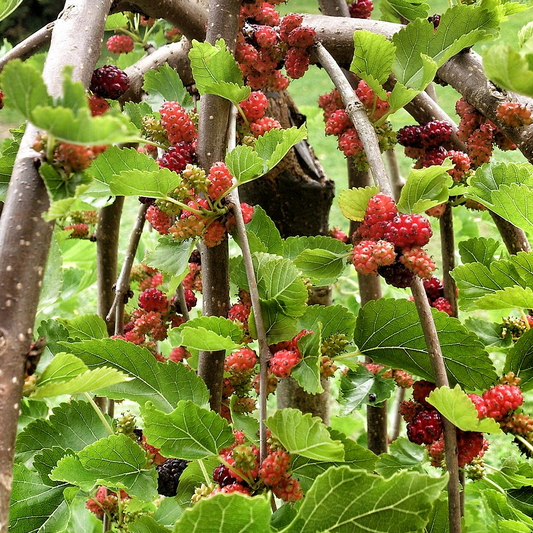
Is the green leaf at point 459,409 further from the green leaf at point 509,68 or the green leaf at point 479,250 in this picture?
the green leaf at point 479,250

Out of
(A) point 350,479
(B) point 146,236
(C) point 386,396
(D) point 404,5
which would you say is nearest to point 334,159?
(B) point 146,236

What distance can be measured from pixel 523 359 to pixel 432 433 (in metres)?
0.10

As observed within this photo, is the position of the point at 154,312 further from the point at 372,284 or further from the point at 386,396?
the point at 372,284

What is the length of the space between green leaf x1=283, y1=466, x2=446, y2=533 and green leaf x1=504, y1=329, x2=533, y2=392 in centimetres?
21

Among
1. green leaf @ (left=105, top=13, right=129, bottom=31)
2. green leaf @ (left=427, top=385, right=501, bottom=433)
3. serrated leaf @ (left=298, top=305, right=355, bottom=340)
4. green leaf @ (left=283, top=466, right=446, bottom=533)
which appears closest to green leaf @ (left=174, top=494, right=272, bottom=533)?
green leaf @ (left=283, top=466, right=446, bottom=533)

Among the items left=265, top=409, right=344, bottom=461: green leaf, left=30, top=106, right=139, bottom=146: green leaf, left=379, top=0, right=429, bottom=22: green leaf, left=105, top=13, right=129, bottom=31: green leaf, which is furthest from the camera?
left=105, top=13, right=129, bottom=31: green leaf

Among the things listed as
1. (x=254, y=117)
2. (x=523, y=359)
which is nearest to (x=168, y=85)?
(x=254, y=117)

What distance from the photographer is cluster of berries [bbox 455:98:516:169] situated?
0.58 m

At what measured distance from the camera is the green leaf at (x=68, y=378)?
1.06ft

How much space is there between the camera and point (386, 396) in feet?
1.76

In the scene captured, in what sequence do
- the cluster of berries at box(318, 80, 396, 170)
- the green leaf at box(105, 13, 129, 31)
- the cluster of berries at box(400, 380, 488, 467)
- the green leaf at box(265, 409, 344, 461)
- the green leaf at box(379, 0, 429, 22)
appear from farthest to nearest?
1. the green leaf at box(105, 13, 129, 31)
2. the green leaf at box(379, 0, 429, 22)
3. the cluster of berries at box(318, 80, 396, 170)
4. the cluster of berries at box(400, 380, 488, 467)
5. the green leaf at box(265, 409, 344, 461)

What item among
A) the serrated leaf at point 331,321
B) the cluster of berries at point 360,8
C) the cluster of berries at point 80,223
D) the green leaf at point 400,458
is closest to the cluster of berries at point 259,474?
the serrated leaf at point 331,321

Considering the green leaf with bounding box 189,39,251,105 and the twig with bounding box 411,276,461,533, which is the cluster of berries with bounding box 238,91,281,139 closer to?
the green leaf with bounding box 189,39,251,105

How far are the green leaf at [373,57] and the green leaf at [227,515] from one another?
0.32m
